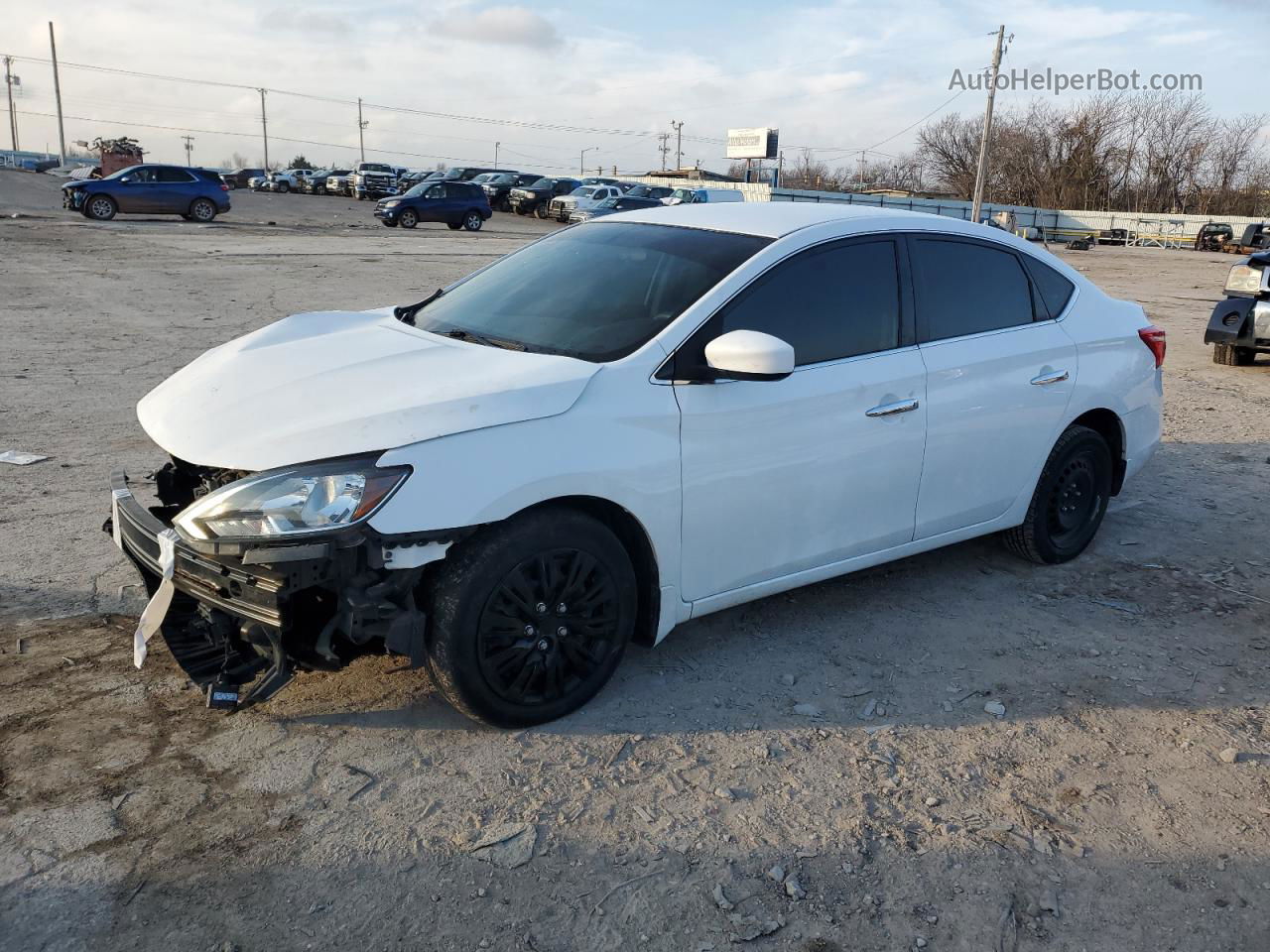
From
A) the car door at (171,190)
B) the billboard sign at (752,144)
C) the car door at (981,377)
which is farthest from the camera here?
the billboard sign at (752,144)

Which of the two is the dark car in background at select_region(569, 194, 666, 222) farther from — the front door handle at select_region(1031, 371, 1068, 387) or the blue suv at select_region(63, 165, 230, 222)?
the front door handle at select_region(1031, 371, 1068, 387)

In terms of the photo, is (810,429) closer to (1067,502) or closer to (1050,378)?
(1050,378)

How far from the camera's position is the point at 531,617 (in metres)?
3.36

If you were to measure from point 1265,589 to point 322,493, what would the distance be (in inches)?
176

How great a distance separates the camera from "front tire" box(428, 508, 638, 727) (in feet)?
10.5

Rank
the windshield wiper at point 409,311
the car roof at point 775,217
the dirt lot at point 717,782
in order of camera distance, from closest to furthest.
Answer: the dirt lot at point 717,782 → the car roof at point 775,217 → the windshield wiper at point 409,311

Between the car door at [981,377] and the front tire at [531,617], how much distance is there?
1.60 metres

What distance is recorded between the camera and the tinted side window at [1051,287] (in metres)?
4.95

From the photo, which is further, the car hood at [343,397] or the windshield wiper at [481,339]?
the windshield wiper at [481,339]

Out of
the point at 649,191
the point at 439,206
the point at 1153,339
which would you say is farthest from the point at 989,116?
the point at 1153,339

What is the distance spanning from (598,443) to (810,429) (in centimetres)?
92

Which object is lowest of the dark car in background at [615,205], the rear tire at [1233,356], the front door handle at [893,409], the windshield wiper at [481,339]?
the rear tire at [1233,356]

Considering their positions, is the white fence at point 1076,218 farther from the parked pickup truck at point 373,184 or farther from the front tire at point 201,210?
the front tire at point 201,210

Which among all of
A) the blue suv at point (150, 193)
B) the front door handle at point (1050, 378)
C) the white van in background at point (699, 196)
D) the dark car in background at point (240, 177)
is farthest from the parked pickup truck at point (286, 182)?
the front door handle at point (1050, 378)
